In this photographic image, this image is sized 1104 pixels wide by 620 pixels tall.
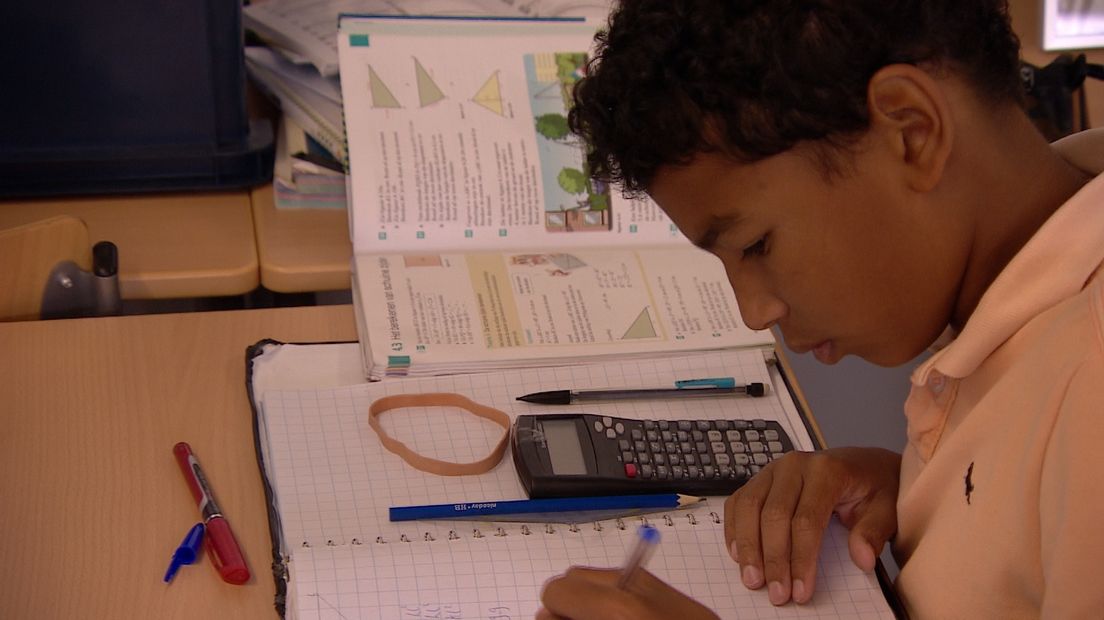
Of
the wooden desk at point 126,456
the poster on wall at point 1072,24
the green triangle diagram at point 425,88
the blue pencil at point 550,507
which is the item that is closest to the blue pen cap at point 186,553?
the wooden desk at point 126,456

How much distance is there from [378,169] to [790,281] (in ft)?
1.89

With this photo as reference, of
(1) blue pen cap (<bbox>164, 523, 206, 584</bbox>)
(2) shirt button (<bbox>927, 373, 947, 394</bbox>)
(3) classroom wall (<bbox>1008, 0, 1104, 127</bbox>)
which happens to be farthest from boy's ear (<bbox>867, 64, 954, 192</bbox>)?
(3) classroom wall (<bbox>1008, 0, 1104, 127</bbox>)

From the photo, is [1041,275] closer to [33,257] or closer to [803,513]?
[803,513]

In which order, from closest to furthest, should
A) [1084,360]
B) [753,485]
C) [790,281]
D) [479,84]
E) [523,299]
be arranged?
1. [1084,360]
2. [790,281]
3. [753,485]
4. [523,299]
5. [479,84]

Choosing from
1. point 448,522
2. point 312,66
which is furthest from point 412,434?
point 312,66

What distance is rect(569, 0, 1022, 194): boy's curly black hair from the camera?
0.63 metres

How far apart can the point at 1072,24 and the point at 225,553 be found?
1.36 m

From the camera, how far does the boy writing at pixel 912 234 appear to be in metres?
0.63

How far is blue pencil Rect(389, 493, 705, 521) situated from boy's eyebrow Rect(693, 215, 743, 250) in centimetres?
22

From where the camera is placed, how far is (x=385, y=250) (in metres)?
1.16

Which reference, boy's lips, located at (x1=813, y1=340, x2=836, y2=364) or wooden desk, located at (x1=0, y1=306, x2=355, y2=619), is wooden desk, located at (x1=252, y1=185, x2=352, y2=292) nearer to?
wooden desk, located at (x1=0, y1=306, x2=355, y2=619)

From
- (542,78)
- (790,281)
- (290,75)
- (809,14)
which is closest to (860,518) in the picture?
(790,281)

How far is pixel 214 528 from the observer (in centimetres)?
81

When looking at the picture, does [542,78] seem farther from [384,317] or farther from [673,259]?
[384,317]
